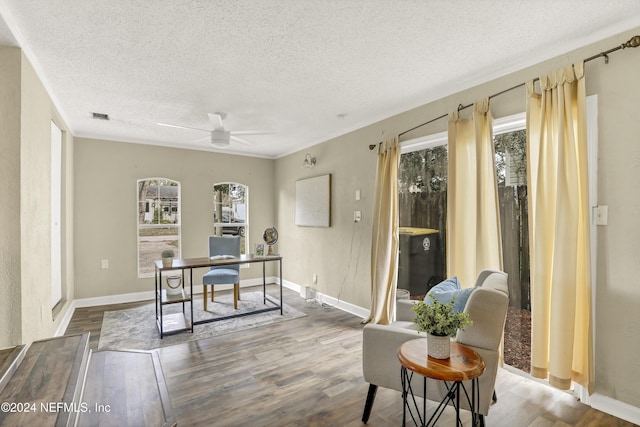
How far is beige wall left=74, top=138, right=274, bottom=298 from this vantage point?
459 cm

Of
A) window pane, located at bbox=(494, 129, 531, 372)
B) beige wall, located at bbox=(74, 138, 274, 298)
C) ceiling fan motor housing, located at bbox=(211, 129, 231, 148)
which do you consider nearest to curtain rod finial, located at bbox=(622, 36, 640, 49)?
window pane, located at bbox=(494, 129, 531, 372)

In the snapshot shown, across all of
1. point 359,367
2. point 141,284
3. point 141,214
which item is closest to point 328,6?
point 359,367

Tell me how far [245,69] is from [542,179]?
96.4 inches

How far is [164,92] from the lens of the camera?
309 cm

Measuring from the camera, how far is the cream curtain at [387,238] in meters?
3.57

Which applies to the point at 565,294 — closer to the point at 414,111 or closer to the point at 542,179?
the point at 542,179

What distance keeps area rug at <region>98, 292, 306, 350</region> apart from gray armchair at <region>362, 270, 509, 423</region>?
2.06 m

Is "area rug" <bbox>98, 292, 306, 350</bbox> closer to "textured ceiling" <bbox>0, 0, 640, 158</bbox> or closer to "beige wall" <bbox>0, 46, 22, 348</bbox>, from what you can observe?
"beige wall" <bbox>0, 46, 22, 348</bbox>

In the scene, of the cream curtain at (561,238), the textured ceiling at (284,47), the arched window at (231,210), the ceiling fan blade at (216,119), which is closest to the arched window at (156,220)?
the arched window at (231,210)

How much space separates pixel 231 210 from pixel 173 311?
6.98ft

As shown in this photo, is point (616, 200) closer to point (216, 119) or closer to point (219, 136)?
point (216, 119)

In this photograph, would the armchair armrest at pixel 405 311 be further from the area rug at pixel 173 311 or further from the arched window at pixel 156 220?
the arched window at pixel 156 220

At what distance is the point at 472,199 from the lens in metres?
2.79

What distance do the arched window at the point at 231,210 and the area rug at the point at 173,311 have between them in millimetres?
1333
